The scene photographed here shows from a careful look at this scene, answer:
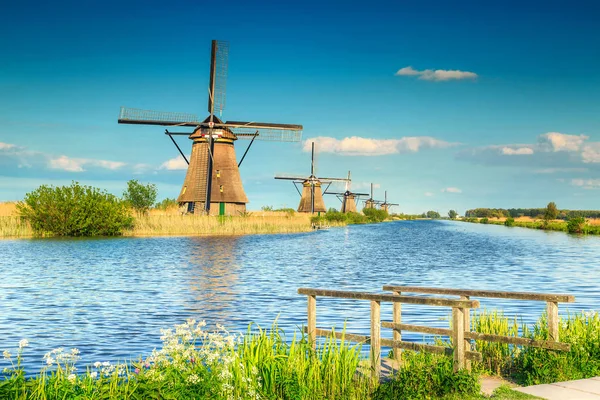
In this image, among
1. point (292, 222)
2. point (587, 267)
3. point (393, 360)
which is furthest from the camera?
point (292, 222)

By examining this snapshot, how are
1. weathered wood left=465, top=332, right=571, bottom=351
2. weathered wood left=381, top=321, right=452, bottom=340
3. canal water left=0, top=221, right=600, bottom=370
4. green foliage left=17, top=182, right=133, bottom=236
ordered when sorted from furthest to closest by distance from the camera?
green foliage left=17, top=182, right=133, bottom=236
canal water left=0, top=221, right=600, bottom=370
weathered wood left=381, top=321, right=452, bottom=340
weathered wood left=465, top=332, right=571, bottom=351

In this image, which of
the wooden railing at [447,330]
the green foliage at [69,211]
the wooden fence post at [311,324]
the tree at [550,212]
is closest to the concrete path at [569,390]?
the wooden railing at [447,330]

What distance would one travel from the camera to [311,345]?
29.1 feet

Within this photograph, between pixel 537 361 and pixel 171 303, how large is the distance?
11.4m

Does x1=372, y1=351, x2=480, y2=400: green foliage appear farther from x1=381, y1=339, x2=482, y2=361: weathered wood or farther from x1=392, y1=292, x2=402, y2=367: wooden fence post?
x1=392, y1=292, x2=402, y2=367: wooden fence post

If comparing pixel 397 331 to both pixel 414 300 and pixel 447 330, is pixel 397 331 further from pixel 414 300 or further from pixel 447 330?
pixel 414 300

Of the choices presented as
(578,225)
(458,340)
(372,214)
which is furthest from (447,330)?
(372,214)

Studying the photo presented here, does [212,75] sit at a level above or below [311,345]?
above

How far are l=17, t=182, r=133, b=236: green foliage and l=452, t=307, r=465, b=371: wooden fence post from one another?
41497mm

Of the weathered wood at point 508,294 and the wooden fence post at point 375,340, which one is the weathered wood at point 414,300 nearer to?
the wooden fence post at point 375,340

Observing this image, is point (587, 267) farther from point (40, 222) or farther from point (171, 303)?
point (40, 222)

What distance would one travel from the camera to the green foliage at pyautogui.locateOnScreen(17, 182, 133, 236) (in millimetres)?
45250

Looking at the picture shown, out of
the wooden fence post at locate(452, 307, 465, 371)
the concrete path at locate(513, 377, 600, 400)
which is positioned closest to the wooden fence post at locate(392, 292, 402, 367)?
the wooden fence post at locate(452, 307, 465, 371)

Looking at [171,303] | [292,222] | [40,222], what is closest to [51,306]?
[171,303]
